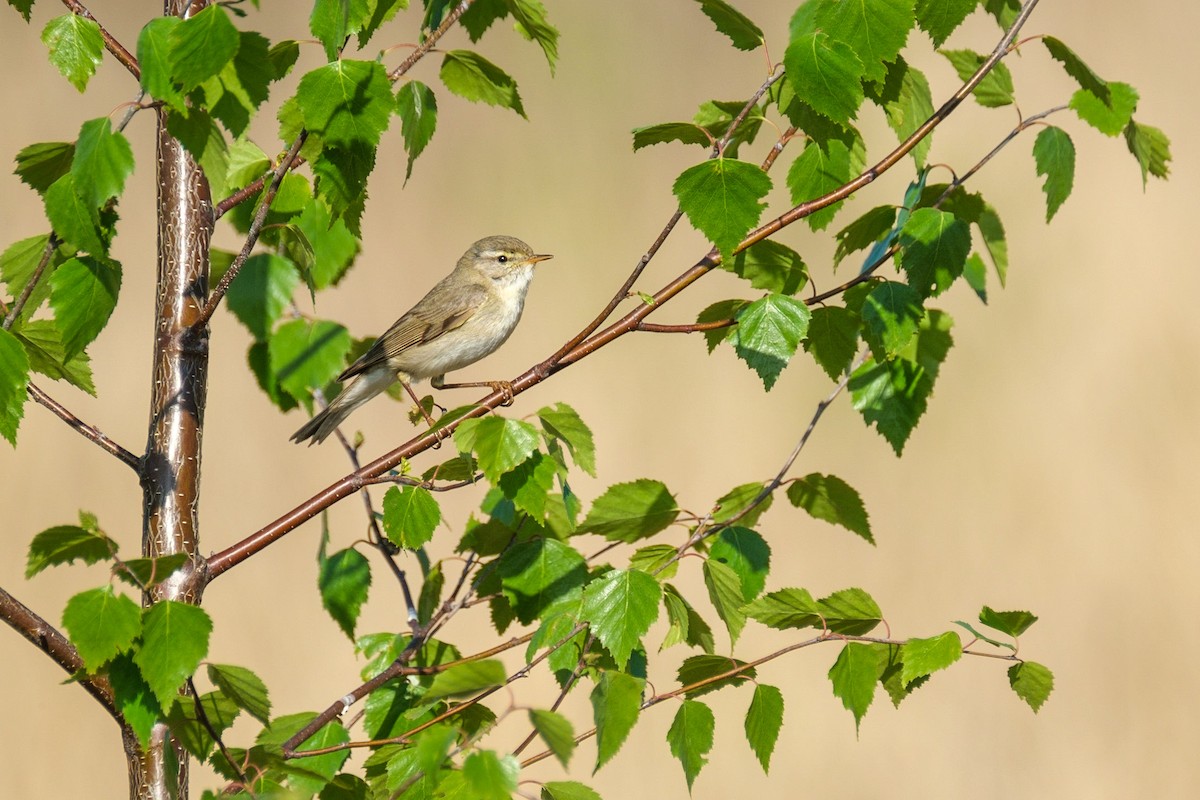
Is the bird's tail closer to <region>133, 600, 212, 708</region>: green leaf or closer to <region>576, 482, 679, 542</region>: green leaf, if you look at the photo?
<region>576, 482, 679, 542</region>: green leaf

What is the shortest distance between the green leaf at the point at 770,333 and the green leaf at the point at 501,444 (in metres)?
0.36

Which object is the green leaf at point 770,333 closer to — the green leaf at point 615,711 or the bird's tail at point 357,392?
the green leaf at point 615,711

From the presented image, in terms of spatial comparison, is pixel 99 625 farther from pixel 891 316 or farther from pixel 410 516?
pixel 891 316

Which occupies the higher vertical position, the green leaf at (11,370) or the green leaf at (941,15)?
the green leaf at (941,15)

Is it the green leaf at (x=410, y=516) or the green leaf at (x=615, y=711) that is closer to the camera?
the green leaf at (x=615, y=711)

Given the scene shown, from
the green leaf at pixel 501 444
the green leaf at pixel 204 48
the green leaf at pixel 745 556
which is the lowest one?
the green leaf at pixel 745 556

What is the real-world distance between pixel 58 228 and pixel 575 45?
665cm

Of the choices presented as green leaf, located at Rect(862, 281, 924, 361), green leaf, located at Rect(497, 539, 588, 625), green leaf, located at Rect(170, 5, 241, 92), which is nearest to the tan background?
green leaf, located at Rect(497, 539, 588, 625)

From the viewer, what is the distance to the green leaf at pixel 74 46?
1653 mm

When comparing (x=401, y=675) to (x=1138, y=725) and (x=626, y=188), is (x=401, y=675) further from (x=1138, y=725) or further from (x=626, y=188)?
(x=626, y=188)

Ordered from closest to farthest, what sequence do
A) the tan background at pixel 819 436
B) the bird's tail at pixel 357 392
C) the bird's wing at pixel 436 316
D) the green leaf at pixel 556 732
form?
1. the green leaf at pixel 556 732
2. the bird's tail at pixel 357 392
3. the bird's wing at pixel 436 316
4. the tan background at pixel 819 436

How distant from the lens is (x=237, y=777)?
171cm

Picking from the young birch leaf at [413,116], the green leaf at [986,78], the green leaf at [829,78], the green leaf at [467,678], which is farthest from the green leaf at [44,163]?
the green leaf at [986,78]

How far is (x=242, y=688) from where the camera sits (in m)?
1.80
